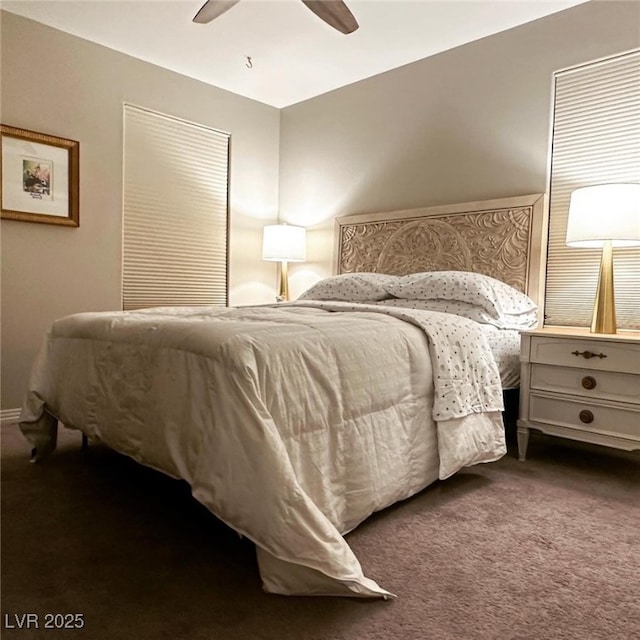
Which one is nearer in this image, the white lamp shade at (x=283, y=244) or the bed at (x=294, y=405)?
the bed at (x=294, y=405)

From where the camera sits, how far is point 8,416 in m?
3.11

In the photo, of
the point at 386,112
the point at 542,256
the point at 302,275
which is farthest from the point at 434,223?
the point at 302,275

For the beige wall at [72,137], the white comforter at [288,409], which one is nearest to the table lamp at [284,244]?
the beige wall at [72,137]

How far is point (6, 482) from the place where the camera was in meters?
2.08

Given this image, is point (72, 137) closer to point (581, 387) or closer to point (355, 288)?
point (355, 288)

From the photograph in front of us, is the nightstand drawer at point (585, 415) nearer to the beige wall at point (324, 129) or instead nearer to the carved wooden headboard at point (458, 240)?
the carved wooden headboard at point (458, 240)

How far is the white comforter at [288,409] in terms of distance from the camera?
4.23ft

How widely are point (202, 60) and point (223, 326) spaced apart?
111 inches

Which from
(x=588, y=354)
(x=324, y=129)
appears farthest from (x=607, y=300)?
(x=324, y=129)

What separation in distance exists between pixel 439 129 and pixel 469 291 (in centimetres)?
139

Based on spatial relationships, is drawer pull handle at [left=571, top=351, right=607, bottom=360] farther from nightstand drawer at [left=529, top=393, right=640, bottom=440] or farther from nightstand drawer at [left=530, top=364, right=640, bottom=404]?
nightstand drawer at [left=529, top=393, right=640, bottom=440]

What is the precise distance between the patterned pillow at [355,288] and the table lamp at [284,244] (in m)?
0.71

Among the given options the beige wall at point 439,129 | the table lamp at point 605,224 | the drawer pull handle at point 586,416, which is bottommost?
the drawer pull handle at point 586,416

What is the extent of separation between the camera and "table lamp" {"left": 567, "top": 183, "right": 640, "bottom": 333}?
2281mm
